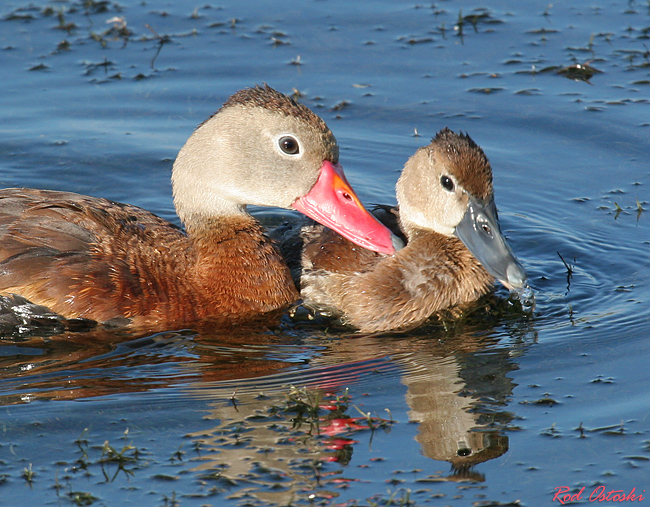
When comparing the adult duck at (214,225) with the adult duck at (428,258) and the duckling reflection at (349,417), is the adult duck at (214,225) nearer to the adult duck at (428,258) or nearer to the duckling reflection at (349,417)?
the adult duck at (428,258)

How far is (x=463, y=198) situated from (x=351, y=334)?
1277 millimetres

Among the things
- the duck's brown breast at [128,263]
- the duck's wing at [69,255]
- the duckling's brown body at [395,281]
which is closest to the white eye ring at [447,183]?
the duckling's brown body at [395,281]

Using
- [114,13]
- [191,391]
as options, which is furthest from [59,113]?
[191,391]

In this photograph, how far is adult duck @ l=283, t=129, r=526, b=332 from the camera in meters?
7.20

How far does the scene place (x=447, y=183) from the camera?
24.0ft

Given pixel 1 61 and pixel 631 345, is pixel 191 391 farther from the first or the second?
pixel 1 61

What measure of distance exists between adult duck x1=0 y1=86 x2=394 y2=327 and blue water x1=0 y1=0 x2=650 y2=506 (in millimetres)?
318

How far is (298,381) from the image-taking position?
6297 millimetres

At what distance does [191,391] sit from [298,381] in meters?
0.67

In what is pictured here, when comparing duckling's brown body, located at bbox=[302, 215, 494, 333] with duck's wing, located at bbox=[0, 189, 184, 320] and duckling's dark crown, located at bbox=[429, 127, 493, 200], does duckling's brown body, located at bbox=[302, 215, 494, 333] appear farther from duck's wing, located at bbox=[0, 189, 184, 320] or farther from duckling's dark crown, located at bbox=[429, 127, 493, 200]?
duck's wing, located at bbox=[0, 189, 184, 320]
